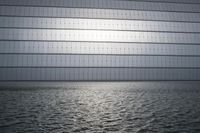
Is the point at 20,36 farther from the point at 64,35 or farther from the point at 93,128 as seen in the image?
the point at 93,128

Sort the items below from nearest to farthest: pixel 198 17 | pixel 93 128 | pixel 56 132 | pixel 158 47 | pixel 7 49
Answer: pixel 56 132 < pixel 93 128 < pixel 7 49 < pixel 158 47 < pixel 198 17

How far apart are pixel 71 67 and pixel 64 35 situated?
5153mm

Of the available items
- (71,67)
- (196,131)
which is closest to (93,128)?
(196,131)

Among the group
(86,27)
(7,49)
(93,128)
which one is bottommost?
(93,128)

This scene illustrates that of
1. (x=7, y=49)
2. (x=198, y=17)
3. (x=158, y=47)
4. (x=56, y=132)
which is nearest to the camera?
(x=56, y=132)

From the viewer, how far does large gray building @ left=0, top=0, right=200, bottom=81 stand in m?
43.2

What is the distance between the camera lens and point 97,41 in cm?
4509

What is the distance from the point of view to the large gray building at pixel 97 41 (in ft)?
142

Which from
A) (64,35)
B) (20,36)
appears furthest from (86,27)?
(20,36)

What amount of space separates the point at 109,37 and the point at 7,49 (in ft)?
51.5

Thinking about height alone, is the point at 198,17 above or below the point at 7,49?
above

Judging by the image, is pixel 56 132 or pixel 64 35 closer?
pixel 56 132

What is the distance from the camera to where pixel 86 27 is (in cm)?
4531

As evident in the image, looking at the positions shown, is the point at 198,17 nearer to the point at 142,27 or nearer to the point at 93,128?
the point at 142,27
